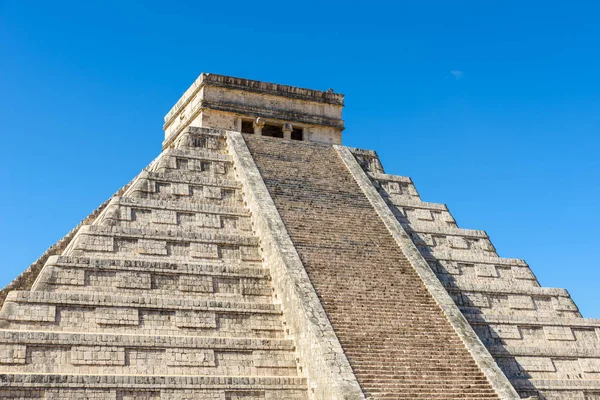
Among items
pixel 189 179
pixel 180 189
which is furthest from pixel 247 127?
pixel 180 189

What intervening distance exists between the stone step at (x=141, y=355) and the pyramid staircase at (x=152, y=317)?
0.06ft

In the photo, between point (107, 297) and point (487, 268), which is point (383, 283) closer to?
point (487, 268)

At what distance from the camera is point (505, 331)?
55.0 feet

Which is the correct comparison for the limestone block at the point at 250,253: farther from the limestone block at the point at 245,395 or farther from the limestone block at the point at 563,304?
the limestone block at the point at 563,304

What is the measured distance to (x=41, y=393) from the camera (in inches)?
463

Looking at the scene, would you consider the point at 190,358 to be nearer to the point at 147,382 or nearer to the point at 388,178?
the point at 147,382

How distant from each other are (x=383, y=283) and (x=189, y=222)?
4211mm

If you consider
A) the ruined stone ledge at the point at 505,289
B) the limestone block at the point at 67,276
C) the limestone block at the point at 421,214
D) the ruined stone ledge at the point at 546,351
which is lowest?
the ruined stone ledge at the point at 546,351

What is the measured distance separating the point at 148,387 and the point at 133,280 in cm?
246

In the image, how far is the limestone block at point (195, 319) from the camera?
538 inches

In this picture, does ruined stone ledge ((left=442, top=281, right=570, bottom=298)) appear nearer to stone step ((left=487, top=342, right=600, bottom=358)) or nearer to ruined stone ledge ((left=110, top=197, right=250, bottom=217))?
stone step ((left=487, top=342, right=600, bottom=358))

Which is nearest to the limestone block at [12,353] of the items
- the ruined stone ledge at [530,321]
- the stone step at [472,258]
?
the ruined stone ledge at [530,321]

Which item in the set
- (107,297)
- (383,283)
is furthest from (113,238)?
(383,283)

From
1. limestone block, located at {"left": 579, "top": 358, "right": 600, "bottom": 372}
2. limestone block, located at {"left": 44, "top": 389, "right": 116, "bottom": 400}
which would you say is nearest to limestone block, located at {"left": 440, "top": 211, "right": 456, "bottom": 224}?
limestone block, located at {"left": 579, "top": 358, "right": 600, "bottom": 372}
